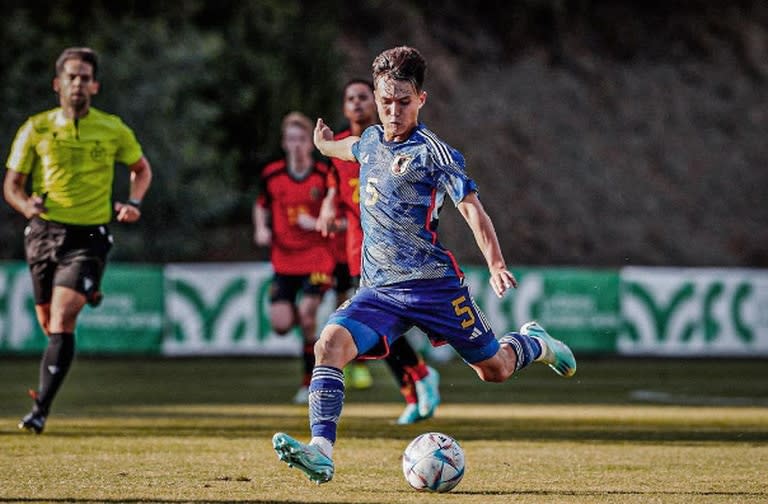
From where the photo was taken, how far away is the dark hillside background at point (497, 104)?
25.4 m

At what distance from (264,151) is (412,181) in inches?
803

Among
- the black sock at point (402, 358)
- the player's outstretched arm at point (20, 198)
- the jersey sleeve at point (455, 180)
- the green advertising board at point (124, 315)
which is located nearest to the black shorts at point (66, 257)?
the player's outstretched arm at point (20, 198)

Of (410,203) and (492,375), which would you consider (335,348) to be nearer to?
(410,203)

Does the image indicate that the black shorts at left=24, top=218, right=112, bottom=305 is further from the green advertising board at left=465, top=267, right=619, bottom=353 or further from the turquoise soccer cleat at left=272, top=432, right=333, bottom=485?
the green advertising board at left=465, top=267, right=619, bottom=353

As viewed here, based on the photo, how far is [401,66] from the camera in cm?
737

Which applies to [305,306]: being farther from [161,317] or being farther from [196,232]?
[196,232]

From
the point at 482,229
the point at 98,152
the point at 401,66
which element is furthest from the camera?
the point at 98,152

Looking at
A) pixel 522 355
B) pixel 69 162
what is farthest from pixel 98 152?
pixel 522 355

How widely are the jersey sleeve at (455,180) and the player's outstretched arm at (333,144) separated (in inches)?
23.6

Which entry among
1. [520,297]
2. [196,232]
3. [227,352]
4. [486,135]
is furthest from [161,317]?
[486,135]

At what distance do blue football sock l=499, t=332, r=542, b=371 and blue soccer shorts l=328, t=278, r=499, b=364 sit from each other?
586 millimetres

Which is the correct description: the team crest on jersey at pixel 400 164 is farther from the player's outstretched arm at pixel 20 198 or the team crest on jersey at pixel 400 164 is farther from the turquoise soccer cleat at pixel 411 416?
the turquoise soccer cleat at pixel 411 416

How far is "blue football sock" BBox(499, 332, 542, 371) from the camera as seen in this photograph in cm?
816

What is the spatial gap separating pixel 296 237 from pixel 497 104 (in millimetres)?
21516
